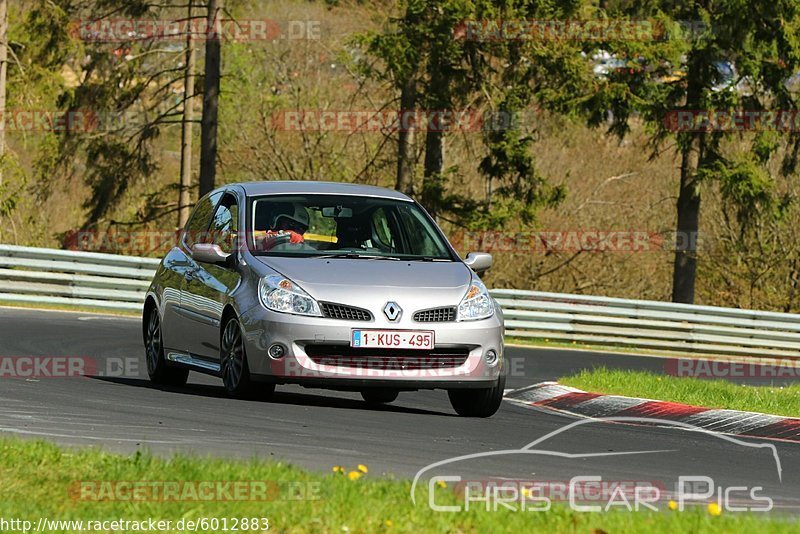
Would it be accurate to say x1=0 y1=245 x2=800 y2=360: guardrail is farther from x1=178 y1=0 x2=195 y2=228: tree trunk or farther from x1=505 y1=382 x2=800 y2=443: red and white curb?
x1=505 y1=382 x2=800 y2=443: red and white curb

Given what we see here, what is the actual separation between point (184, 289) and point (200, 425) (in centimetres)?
287

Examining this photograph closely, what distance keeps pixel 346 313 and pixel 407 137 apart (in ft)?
80.6

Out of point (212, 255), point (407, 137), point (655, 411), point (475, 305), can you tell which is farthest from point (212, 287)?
point (407, 137)

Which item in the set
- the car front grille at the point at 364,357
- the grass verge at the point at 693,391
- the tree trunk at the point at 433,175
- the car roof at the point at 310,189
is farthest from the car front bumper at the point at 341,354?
the tree trunk at the point at 433,175

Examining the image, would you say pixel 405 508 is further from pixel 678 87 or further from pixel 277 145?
pixel 277 145

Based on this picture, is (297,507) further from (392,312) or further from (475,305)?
(475,305)

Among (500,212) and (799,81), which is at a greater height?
(799,81)

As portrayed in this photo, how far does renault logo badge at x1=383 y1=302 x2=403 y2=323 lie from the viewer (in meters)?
10.5

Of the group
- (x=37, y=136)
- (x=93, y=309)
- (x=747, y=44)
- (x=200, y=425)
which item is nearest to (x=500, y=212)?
(x=747, y=44)

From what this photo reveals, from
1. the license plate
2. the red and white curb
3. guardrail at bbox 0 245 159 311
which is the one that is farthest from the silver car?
guardrail at bbox 0 245 159 311

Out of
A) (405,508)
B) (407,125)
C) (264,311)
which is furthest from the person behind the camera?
(407,125)

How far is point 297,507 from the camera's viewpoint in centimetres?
623

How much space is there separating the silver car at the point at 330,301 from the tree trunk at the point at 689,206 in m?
22.3

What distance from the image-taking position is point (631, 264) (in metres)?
41.2
